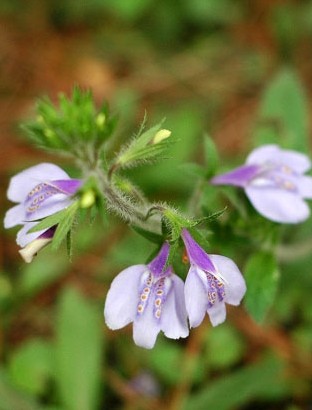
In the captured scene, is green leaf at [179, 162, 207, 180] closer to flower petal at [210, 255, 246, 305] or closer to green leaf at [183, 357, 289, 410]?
flower petal at [210, 255, 246, 305]

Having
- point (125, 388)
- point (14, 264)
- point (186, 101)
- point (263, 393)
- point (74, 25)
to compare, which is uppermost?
point (74, 25)

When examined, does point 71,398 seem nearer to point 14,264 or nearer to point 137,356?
point 137,356

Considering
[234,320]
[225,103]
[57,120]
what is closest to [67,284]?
[234,320]

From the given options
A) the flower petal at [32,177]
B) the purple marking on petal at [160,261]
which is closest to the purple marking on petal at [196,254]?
the purple marking on petal at [160,261]

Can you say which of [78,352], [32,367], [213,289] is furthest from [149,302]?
[32,367]

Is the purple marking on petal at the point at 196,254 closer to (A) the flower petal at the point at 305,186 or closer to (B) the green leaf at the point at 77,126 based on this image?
(B) the green leaf at the point at 77,126
